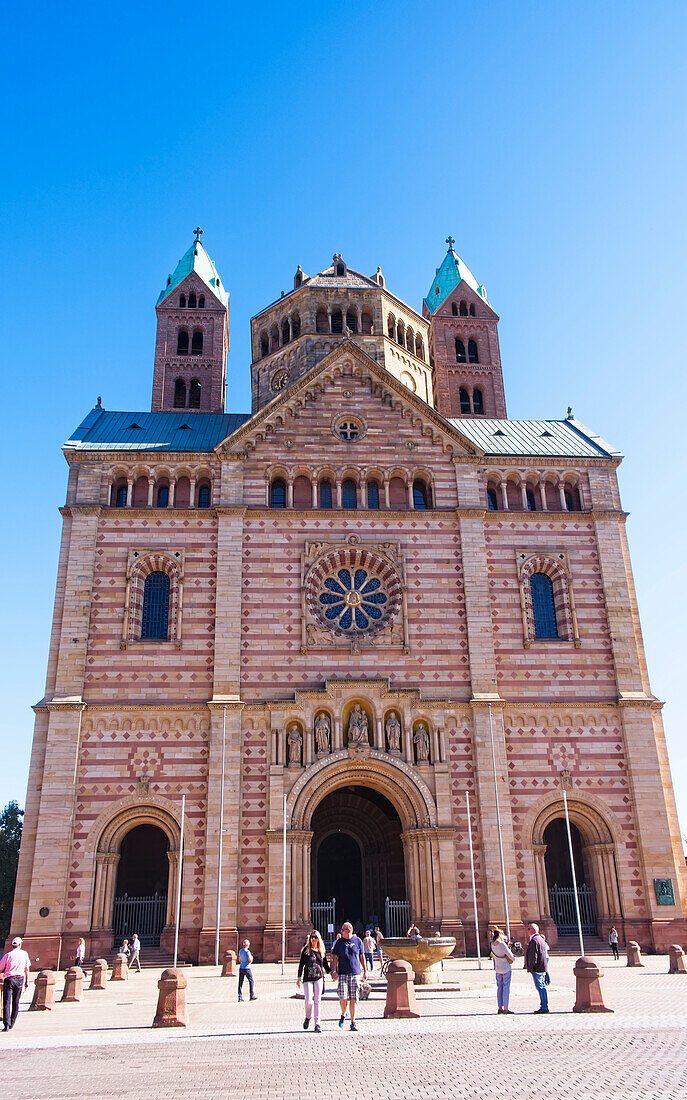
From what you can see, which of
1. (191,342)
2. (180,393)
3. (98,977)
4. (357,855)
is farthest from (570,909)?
(191,342)

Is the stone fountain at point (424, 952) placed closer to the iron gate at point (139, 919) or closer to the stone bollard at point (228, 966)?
the stone bollard at point (228, 966)

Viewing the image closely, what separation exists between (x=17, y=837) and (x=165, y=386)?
33985mm

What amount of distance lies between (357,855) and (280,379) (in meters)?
24.5

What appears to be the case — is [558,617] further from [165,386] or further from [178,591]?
[165,386]

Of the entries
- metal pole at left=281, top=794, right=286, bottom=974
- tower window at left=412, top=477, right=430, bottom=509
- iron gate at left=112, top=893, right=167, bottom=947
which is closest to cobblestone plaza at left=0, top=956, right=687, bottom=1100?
metal pole at left=281, top=794, right=286, bottom=974

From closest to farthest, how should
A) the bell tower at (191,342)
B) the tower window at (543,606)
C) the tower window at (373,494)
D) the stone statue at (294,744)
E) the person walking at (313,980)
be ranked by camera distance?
the person walking at (313,980) < the stone statue at (294,744) < the tower window at (543,606) < the tower window at (373,494) < the bell tower at (191,342)

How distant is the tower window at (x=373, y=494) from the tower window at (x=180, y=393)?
17083 millimetres

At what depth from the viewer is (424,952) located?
77.6 feet

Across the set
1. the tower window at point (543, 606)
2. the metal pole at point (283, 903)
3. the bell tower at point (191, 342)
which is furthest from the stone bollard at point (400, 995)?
the bell tower at point (191, 342)

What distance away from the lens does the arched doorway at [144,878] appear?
1358 inches

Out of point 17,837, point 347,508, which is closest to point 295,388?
point 347,508

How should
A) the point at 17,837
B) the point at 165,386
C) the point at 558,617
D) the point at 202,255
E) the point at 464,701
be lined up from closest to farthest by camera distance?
1. the point at 464,701
2. the point at 558,617
3. the point at 165,386
4. the point at 202,255
5. the point at 17,837

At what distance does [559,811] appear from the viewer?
35625mm

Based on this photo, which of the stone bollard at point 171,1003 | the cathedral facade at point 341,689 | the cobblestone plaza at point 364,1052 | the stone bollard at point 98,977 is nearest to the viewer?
the cobblestone plaza at point 364,1052
